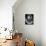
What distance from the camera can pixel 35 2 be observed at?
533 cm

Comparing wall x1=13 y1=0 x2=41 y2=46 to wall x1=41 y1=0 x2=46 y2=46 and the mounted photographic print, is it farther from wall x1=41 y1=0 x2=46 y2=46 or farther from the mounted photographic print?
wall x1=41 y1=0 x2=46 y2=46

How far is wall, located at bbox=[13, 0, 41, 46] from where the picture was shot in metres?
5.35

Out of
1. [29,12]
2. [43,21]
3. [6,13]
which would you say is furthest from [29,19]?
[6,13]

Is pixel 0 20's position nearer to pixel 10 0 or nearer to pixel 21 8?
pixel 10 0

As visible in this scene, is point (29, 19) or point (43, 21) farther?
point (29, 19)

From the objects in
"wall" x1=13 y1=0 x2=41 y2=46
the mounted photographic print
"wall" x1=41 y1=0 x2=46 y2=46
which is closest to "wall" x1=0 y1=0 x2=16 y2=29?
"wall" x1=13 y1=0 x2=41 y2=46

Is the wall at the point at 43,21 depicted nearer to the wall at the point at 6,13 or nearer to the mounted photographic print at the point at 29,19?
the mounted photographic print at the point at 29,19

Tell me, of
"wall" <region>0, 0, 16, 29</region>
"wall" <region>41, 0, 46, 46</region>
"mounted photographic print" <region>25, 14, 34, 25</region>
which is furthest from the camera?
"mounted photographic print" <region>25, 14, 34, 25</region>

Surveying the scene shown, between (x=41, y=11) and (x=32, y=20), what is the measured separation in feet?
1.89

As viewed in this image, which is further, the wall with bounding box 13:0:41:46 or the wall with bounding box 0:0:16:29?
the wall with bounding box 13:0:41:46

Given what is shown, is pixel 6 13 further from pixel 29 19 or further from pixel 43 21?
pixel 43 21

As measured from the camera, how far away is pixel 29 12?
211 inches

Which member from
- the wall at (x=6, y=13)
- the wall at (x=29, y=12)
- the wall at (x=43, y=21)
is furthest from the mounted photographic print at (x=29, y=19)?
the wall at (x=6, y=13)

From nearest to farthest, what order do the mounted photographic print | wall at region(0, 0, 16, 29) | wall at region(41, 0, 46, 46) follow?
1. wall at region(0, 0, 16, 29)
2. wall at region(41, 0, 46, 46)
3. the mounted photographic print
